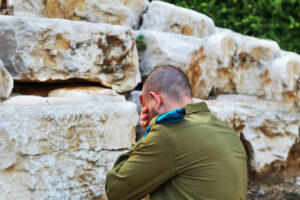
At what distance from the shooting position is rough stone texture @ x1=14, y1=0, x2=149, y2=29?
157 inches

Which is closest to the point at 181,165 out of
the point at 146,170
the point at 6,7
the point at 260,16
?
the point at 146,170

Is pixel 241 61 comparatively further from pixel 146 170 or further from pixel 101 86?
pixel 146 170

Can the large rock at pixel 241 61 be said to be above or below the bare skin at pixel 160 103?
below

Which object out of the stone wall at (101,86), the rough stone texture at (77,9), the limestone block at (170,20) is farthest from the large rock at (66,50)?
the limestone block at (170,20)

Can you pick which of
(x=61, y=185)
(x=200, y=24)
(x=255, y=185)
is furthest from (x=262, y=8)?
(x=61, y=185)

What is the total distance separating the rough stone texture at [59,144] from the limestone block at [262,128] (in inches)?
69.1

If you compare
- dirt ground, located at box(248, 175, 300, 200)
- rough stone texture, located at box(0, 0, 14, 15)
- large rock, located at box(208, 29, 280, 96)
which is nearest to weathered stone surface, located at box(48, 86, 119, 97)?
rough stone texture, located at box(0, 0, 14, 15)

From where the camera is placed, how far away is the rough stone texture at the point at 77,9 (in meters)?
4.00

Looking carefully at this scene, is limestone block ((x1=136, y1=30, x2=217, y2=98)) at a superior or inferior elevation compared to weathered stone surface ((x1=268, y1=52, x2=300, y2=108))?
superior

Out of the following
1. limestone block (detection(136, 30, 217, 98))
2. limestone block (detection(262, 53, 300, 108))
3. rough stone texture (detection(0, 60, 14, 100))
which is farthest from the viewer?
limestone block (detection(262, 53, 300, 108))

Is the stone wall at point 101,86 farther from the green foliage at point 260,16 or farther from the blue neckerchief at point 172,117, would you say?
the green foliage at point 260,16

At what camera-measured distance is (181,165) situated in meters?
1.48

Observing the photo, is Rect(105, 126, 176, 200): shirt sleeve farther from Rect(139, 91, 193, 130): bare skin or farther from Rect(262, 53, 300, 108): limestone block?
Rect(262, 53, 300, 108): limestone block

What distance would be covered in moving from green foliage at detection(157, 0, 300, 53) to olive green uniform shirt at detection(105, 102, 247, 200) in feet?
21.8
